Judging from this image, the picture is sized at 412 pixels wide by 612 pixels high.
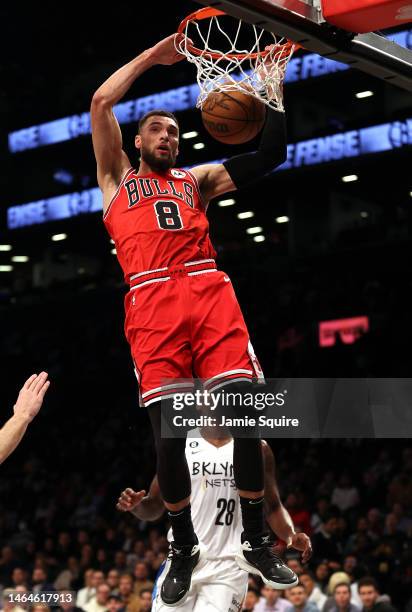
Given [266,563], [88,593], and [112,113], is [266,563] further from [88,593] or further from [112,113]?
[88,593]

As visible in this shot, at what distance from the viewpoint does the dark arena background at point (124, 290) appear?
13820 mm

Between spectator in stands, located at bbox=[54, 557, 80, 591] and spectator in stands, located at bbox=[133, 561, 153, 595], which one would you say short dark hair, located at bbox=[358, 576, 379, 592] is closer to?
spectator in stands, located at bbox=[133, 561, 153, 595]

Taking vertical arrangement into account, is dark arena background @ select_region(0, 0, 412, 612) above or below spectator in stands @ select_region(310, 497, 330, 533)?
above

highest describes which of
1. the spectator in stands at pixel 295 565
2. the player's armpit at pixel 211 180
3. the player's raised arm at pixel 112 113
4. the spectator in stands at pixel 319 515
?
the player's raised arm at pixel 112 113

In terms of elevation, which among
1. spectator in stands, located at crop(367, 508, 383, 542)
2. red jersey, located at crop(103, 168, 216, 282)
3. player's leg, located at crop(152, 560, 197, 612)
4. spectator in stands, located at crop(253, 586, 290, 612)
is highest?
red jersey, located at crop(103, 168, 216, 282)

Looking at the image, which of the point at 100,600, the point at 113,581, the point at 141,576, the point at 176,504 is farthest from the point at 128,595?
the point at 176,504

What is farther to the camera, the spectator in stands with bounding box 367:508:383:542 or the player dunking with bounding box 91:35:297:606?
the spectator in stands with bounding box 367:508:383:542

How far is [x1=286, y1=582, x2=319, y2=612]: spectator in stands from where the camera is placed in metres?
10.0

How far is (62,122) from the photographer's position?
81.5 ft

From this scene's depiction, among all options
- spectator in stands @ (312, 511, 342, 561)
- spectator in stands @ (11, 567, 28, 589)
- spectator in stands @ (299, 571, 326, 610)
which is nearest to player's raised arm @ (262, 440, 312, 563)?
spectator in stands @ (299, 571, 326, 610)

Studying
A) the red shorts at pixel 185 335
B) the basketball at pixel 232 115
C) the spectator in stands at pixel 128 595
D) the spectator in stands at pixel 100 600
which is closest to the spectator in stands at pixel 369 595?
the spectator in stands at pixel 128 595

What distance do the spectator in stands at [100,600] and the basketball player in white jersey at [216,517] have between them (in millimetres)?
4805

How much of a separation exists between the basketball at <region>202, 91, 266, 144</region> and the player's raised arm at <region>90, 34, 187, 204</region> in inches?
12.2

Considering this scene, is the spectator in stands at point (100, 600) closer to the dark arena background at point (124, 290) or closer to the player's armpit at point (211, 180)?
the dark arena background at point (124, 290)
